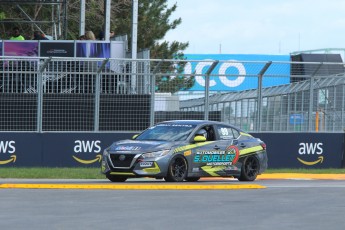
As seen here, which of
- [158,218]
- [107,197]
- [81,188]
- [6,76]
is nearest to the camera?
[158,218]

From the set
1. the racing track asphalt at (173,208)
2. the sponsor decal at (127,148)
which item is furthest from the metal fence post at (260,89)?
the racing track asphalt at (173,208)

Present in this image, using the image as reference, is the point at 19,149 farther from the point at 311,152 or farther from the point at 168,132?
the point at 311,152

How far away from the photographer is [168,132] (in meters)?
21.8

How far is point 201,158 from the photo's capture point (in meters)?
21.5

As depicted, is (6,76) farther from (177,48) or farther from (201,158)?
(177,48)

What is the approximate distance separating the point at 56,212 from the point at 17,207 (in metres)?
0.96

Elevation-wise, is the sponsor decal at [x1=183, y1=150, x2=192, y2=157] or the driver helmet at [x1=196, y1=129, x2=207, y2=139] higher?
the driver helmet at [x1=196, y1=129, x2=207, y2=139]

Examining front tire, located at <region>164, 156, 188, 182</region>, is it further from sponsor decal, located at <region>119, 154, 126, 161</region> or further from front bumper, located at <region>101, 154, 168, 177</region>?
sponsor decal, located at <region>119, 154, 126, 161</region>

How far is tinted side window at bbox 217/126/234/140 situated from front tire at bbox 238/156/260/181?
62 cm

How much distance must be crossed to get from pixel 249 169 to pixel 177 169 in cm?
224

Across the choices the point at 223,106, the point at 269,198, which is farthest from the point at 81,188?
the point at 223,106

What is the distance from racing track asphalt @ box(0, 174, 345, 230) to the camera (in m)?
12.4

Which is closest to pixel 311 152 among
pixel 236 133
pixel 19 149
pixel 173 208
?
pixel 236 133

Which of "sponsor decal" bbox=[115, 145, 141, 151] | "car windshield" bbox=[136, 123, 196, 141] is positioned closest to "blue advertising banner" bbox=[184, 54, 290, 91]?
"car windshield" bbox=[136, 123, 196, 141]
